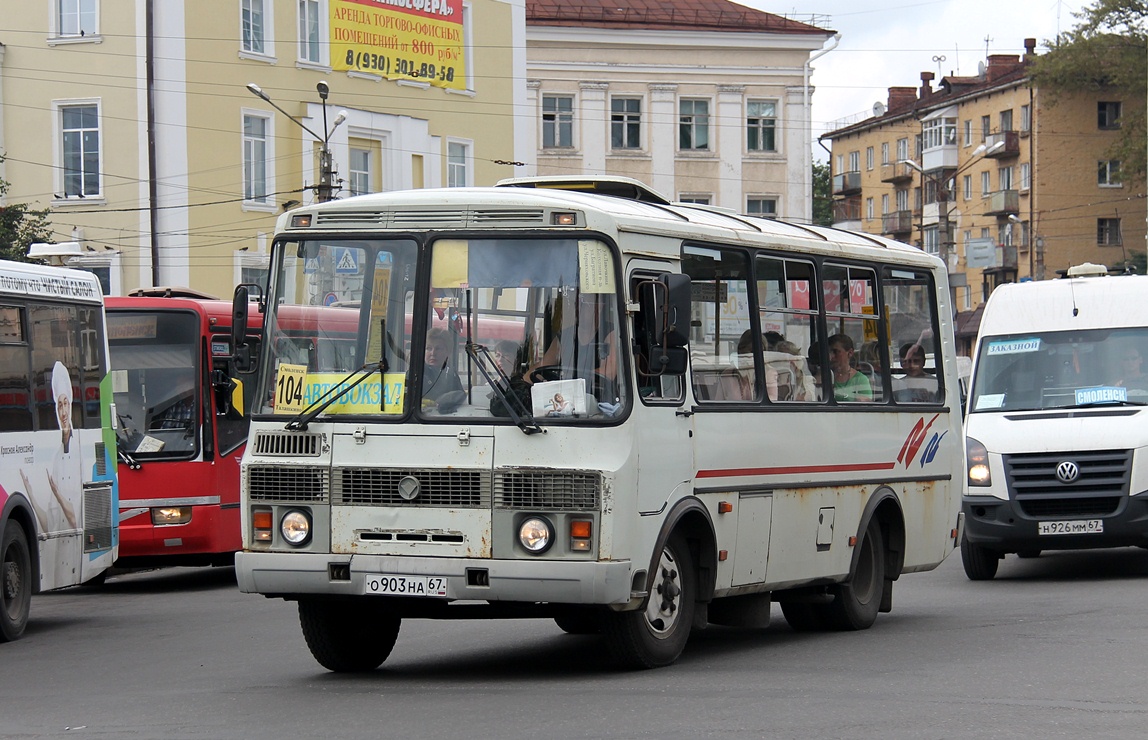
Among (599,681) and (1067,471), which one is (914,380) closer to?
(1067,471)

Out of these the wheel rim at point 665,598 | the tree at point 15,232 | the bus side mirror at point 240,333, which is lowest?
the wheel rim at point 665,598

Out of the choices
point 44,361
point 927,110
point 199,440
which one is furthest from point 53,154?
point 927,110

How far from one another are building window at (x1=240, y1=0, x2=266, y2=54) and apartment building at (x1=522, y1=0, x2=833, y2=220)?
67.9 ft

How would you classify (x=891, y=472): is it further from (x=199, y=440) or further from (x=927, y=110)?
(x=927, y=110)

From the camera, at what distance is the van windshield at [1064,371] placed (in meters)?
17.8

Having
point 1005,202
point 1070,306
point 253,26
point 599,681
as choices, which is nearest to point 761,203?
point 253,26

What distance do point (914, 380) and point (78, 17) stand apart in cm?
3366

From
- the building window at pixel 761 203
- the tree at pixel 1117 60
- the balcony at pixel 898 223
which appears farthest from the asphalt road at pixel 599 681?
the balcony at pixel 898 223

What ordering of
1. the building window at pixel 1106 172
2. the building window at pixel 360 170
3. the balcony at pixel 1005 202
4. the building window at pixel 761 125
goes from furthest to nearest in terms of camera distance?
1. the balcony at pixel 1005 202
2. the building window at pixel 1106 172
3. the building window at pixel 761 125
4. the building window at pixel 360 170

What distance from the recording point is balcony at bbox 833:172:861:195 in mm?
107625

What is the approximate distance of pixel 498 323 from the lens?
1023 centimetres

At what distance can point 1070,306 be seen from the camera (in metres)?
18.5

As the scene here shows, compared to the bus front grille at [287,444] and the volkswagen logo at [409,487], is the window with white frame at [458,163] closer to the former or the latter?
the bus front grille at [287,444]

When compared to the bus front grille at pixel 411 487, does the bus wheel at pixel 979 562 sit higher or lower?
lower
